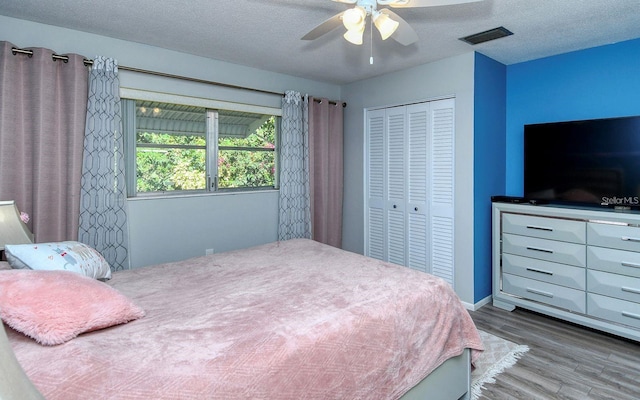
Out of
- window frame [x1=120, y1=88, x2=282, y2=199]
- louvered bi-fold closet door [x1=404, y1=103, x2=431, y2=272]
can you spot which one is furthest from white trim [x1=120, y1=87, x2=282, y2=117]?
louvered bi-fold closet door [x1=404, y1=103, x2=431, y2=272]

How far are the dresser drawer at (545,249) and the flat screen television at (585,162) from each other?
463 millimetres

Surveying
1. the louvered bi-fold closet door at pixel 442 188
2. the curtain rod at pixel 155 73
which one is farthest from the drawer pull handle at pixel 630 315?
the curtain rod at pixel 155 73

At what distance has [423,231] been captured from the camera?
13.0 feet

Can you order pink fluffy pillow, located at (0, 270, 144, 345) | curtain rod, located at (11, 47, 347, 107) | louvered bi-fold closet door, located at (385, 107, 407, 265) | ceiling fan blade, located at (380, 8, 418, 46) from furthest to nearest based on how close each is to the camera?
louvered bi-fold closet door, located at (385, 107, 407, 265), curtain rod, located at (11, 47, 347, 107), ceiling fan blade, located at (380, 8, 418, 46), pink fluffy pillow, located at (0, 270, 144, 345)

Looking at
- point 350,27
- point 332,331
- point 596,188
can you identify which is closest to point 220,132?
point 350,27

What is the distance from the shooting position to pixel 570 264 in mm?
3074

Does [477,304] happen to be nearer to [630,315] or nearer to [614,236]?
[630,315]

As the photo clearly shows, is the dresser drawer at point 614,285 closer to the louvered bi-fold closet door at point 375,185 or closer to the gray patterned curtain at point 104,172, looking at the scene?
the louvered bi-fold closet door at point 375,185

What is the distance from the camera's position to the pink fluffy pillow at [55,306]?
1247mm

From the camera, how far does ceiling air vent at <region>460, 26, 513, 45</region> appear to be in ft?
9.48

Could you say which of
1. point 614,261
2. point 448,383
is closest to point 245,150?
point 448,383

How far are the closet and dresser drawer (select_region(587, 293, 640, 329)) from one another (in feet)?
3.83

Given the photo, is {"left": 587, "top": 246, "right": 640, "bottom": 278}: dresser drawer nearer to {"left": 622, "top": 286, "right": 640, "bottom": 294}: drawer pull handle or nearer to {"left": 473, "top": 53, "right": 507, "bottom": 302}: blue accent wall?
{"left": 622, "top": 286, "right": 640, "bottom": 294}: drawer pull handle

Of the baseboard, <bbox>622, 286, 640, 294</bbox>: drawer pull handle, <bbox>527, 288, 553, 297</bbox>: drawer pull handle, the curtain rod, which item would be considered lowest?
the baseboard
